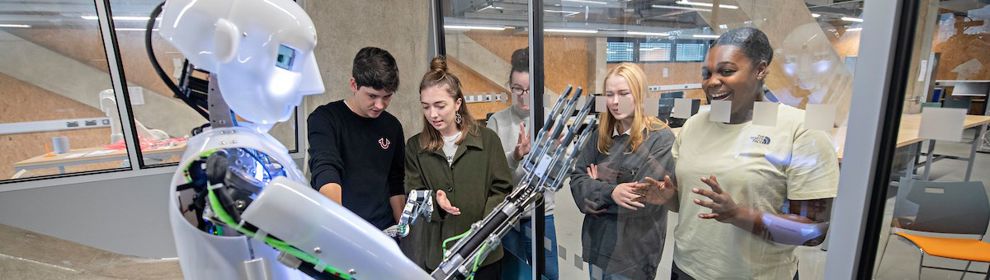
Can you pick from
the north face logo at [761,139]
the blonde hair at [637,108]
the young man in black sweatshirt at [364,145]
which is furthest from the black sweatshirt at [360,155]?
the north face logo at [761,139]

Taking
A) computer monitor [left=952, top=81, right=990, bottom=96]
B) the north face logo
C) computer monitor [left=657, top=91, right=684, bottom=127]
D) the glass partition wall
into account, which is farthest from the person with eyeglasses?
computer monitor [left=952, top=81, right=990, bottom=96]

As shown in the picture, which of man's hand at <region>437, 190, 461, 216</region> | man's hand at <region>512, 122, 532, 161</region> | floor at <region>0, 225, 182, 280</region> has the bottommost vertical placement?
floor at <region>0, 225, 182, 280</region>

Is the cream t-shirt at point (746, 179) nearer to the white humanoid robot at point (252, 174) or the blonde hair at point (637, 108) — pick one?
the blonde hair at point (637, 108)

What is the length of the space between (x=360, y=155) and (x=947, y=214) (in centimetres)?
161

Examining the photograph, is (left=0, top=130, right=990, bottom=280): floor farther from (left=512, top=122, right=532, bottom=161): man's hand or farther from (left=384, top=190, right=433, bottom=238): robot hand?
(left=384, top=190, right=433, bottom=238): robot hand

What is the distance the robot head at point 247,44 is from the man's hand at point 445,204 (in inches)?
27.7

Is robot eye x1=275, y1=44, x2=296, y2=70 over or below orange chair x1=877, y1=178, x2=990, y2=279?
over

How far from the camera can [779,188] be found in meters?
0.94

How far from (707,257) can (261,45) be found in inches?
49.2

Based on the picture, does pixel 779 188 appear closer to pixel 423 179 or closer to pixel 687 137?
pixel 687 137

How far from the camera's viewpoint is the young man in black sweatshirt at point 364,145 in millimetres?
1296

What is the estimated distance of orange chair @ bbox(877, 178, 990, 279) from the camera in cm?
80

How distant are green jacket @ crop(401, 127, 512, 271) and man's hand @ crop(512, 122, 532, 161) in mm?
311

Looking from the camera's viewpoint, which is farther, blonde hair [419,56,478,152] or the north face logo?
blonde hair [419,56,478,152]
